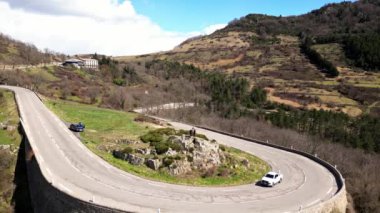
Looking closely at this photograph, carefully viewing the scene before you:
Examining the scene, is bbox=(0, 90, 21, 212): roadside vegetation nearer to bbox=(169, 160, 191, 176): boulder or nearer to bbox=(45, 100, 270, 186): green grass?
bbox=(45, 100, 270, 186): green grass

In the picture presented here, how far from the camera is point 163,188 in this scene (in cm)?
3366

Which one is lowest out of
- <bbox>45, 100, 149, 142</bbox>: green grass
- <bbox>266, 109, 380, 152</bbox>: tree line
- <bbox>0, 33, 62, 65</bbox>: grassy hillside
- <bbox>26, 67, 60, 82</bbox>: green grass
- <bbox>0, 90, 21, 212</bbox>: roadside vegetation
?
<bbox>266, 109, 380, 152</bbox>: tree line

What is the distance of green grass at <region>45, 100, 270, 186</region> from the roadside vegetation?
781 centimetres

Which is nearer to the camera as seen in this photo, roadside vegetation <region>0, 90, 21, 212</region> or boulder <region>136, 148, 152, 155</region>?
roadside vegetation <region>0, 90, 21, 212</region>

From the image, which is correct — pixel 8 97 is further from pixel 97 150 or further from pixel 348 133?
pixel 348 133

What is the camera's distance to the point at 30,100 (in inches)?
3056

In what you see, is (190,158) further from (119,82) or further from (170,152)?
(119,82)

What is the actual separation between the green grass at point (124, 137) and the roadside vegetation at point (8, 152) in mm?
7808

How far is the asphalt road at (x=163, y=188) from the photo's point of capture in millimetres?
29250

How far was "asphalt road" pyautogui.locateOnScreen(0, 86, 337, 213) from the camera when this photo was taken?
2925cm

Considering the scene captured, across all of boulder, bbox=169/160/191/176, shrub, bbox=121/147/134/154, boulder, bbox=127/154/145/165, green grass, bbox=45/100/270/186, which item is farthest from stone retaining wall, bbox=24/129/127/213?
boulder, bbox=169/160/191/176

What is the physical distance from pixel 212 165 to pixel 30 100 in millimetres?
50929

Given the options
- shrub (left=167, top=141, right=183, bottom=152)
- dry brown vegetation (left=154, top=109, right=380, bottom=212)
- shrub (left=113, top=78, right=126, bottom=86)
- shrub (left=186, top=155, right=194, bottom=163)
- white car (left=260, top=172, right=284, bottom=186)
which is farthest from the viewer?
shrub (left=113, top=78, right=126, bottom=86)

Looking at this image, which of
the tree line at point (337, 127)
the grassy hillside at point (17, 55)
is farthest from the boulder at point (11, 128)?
the grassy hillside at point (17, 55)
